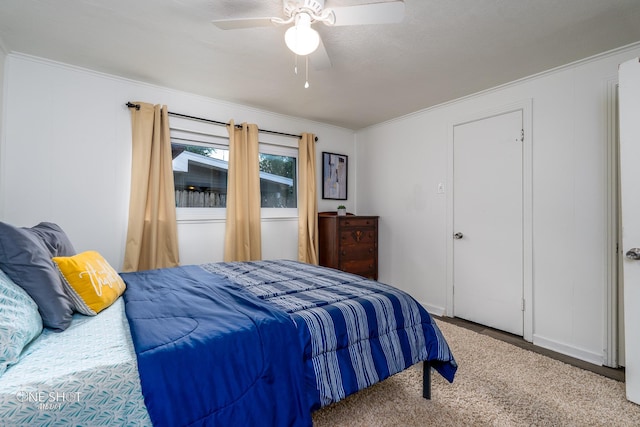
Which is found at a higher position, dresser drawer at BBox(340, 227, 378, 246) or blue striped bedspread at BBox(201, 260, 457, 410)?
dresser drawer at BBox(340, 227, 378, 246)

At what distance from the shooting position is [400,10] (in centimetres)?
151

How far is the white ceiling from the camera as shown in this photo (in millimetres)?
1796

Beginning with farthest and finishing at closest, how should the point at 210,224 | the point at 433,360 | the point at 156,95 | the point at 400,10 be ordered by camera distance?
the point at 210,224 < the point at 156,95 < the point at 433,360 < the point at 400,10

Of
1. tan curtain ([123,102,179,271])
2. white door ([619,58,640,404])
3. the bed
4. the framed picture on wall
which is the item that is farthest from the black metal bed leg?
the framed picture on wall

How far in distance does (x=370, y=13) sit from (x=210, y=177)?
7.91 ft

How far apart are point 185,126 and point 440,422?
324cm

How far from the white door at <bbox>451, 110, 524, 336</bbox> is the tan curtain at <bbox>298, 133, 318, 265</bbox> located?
165 centimetres

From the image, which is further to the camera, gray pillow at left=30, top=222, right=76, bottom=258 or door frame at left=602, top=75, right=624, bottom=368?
door frame at left=602, top=75, right=624, bottom=368

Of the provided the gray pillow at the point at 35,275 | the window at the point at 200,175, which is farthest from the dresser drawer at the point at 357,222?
the gray pillow at the point at 35,275

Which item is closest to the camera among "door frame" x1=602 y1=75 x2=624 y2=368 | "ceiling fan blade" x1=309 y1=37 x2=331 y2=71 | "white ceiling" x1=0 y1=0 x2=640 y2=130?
"white ceiling" x1=0 y1=0 x2=640 y2=130

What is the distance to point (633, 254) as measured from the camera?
183 cm

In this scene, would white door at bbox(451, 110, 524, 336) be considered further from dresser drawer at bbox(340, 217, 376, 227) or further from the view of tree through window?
the view of tree through window

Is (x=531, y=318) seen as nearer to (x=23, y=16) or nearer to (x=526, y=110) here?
(x=526, y=110)

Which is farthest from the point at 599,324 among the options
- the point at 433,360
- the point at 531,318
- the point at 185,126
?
the point at 185,126
